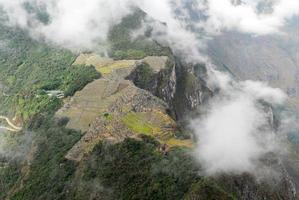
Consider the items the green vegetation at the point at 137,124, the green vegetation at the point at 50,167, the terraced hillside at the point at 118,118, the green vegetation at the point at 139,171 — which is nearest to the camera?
the green vegetation at the point at 139,171

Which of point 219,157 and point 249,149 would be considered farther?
point 249,149

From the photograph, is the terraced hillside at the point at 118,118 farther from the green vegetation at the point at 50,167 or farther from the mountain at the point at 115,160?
the green vegetation at the point at 50,167

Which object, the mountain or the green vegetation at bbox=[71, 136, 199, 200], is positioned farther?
the mountain

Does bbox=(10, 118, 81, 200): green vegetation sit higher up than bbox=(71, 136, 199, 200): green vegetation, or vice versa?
bbox=(71, 136, 199, 200): green vegetation

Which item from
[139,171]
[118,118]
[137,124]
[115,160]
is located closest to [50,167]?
[115,160]

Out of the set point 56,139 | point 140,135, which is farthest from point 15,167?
point 140,135

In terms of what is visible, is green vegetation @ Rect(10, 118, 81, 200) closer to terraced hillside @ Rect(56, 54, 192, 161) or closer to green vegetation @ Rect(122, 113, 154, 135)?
terraced hillside @ Rect(56, 54, 192, 161)

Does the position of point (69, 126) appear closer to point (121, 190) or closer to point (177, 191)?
point (121, 190)

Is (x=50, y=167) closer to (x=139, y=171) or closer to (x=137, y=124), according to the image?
(x=137, y=124)

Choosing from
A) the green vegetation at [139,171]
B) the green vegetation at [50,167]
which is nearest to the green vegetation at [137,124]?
the green vegetation at [139,171]

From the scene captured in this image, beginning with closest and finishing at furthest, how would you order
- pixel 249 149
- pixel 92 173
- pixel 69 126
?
pixel 92 173
pixel 249 149
pixel 69 126

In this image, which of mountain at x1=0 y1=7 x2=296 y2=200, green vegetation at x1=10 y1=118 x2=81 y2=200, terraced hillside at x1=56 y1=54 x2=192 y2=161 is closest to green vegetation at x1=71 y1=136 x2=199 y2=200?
mountain at x1=0 y1=7 x2=296 y2=200
